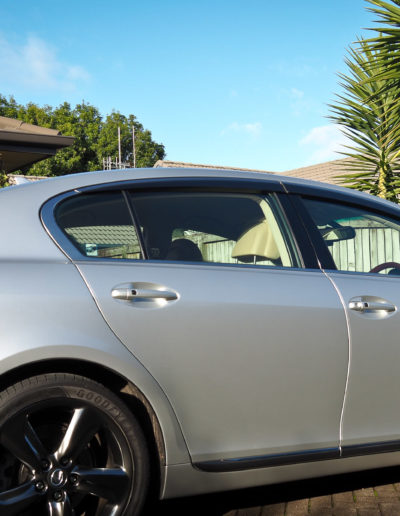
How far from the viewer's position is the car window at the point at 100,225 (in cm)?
259


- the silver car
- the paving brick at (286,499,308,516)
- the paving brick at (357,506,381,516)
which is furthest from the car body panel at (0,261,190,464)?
the paving brick at (357,506,381,516)

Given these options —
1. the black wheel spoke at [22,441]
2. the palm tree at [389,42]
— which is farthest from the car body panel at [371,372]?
the palm tree at [389,42]

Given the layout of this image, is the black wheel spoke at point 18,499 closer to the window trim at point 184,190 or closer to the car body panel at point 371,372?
the window trim at point 184,190

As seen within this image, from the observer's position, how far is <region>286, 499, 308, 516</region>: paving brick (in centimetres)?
303

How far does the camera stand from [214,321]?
8.32 feet

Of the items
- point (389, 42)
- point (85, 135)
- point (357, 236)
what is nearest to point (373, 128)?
point (389, 42)

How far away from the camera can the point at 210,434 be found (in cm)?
252

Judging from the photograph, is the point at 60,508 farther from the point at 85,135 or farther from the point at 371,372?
the point at 85,135

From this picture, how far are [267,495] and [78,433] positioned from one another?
135cm

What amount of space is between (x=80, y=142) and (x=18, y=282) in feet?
210

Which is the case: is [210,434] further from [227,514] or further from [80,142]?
[80,142]

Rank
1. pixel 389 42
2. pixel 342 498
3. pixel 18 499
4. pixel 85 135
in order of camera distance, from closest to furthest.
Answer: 1. pixel 18 499
2. pixel 342 498
3. pixel 389 42
4. pixel 85 135

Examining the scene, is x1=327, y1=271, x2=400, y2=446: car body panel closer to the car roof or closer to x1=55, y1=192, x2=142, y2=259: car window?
the car roof

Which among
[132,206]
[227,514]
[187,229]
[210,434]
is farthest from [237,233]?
[227,514]
